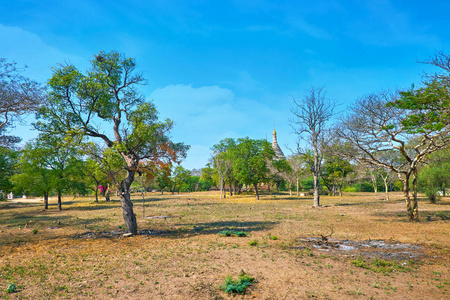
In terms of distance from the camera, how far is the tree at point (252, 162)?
3881 cm

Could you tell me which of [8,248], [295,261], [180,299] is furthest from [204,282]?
[8,248]

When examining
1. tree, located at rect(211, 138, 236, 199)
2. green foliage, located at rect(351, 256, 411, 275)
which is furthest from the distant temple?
green foliage, located at rect(351, 256, 411, 275)

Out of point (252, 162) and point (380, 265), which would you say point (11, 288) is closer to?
point (380, 265)

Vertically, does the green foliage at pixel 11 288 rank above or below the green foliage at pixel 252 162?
below

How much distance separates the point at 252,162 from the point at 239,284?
108 ft

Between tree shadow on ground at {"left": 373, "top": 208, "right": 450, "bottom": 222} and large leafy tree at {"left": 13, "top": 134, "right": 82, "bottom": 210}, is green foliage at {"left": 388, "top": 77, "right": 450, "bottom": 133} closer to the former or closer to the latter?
tree shadow on ground at {"left": 373, "top": 208, "right": 450, "bottom": 222}

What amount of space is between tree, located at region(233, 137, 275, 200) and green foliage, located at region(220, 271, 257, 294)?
3160 cm

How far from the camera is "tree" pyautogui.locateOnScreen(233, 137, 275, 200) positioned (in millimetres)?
38812

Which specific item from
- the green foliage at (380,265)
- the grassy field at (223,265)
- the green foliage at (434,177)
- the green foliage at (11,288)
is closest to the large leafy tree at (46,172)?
the grassy field at (223,265)

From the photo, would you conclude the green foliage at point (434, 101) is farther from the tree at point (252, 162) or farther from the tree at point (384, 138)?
the tree at point (252, 162)

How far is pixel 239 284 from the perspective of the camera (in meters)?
6.43

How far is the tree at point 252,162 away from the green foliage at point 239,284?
31599 millimetres

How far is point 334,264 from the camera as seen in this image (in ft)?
27.1

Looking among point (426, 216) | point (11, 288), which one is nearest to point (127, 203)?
point (11, 288)
